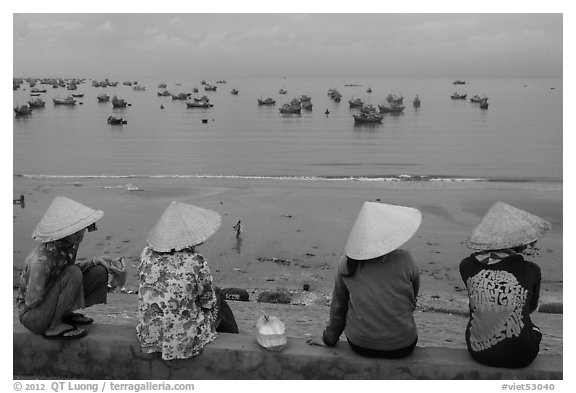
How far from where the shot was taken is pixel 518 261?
10.3 ft

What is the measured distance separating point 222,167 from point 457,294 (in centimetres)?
1623

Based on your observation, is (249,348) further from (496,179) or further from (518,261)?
(496,179)

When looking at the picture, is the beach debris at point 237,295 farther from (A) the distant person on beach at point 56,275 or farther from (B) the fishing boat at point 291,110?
(B) the fishing boat at point 291,110

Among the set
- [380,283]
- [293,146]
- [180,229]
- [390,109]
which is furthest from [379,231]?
[390,109]

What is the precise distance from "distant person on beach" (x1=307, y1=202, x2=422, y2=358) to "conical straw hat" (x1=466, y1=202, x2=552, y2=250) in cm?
37

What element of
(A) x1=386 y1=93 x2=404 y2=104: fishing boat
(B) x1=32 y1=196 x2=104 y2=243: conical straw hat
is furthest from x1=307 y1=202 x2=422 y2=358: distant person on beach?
(A) x1=386 y1=93 x2=404 y2=104: fishing boat

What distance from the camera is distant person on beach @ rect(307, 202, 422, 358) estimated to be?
3230 mm

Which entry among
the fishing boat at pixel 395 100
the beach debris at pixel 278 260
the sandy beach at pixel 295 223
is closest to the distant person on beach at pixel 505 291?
the sandy beach at pixel 295 223

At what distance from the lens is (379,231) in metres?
3.25

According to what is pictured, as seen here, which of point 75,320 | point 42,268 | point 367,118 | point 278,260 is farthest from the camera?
point 367,118

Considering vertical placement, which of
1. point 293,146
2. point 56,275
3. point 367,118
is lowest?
point 293,146

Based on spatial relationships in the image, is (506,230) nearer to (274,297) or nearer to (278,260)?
(274,297)

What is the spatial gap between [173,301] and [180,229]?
41 cm

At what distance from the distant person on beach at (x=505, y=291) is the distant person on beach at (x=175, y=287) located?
1.54 metres
